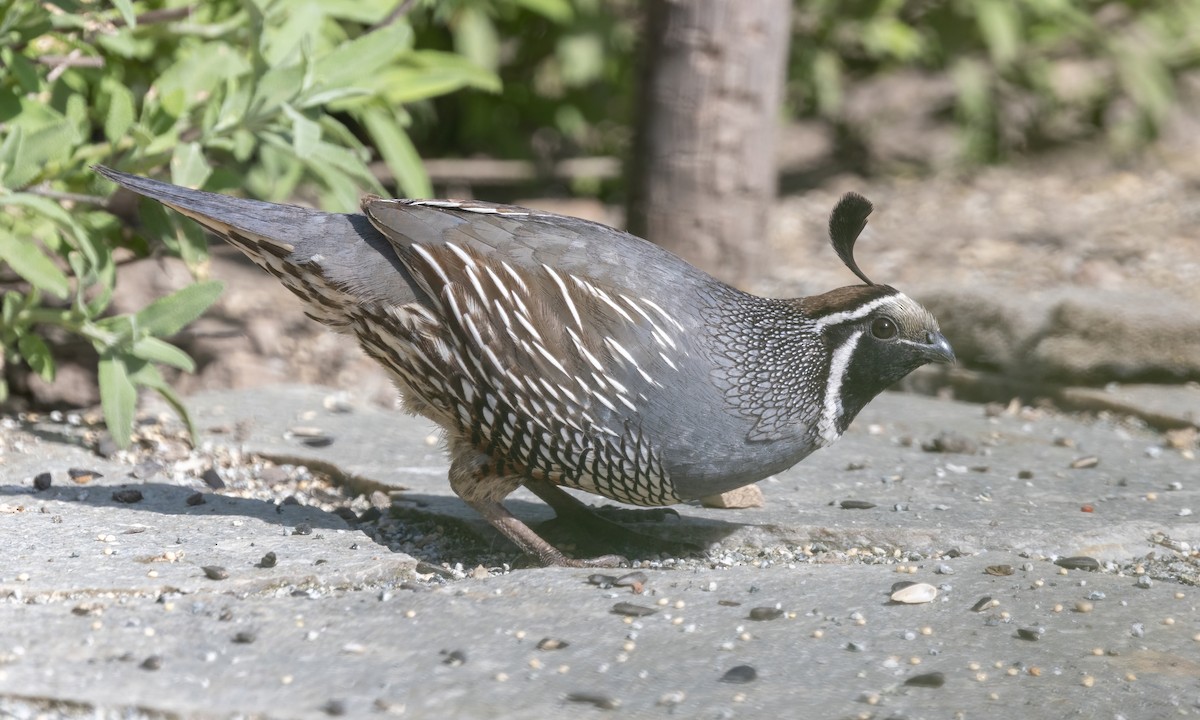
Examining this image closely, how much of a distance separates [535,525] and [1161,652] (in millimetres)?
2138

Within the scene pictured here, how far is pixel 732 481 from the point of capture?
169 inches

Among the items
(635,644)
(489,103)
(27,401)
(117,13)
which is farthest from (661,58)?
(635,644)

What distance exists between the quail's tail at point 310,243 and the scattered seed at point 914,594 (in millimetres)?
1716

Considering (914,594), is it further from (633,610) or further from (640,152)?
(640,152)

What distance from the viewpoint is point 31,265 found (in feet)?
15.6

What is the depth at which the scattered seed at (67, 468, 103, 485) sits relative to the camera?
16.2 ft

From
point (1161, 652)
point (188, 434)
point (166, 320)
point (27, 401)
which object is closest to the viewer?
point (1161, 652)

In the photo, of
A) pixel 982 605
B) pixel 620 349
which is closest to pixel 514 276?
pixel 620 349

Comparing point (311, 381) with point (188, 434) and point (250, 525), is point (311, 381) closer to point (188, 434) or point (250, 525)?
point (188, 434)

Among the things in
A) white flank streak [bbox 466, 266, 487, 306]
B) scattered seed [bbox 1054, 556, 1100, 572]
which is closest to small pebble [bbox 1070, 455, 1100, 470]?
scattered seed [bbox 1054, 556, 1100, 572]

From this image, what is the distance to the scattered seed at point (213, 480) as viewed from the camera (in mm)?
5078

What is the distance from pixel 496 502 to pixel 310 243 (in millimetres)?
1013

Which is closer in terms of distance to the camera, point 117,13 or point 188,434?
point 117,13

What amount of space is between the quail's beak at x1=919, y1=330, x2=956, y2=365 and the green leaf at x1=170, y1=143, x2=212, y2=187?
253cm
